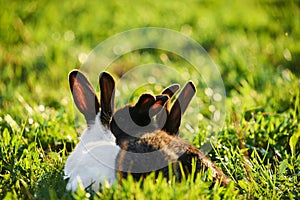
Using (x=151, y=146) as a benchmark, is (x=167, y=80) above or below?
above

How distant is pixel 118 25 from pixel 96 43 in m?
0.53

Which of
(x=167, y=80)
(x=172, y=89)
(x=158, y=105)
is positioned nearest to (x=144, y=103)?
(x=158, y=105)

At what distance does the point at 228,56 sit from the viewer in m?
5.89

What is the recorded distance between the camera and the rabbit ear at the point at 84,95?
3.41 meters

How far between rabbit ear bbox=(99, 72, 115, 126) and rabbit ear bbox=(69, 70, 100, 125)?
0.23 ft

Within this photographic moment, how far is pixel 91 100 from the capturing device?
3432 millimetres

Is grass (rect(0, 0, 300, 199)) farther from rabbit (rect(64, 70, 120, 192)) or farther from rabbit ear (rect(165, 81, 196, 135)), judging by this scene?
rabbit ear (rect(165, 81, 196, 135))

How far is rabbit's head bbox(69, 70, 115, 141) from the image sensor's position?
3.37 m

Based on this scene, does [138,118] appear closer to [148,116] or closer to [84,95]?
[148,116]

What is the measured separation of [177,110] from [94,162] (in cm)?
59

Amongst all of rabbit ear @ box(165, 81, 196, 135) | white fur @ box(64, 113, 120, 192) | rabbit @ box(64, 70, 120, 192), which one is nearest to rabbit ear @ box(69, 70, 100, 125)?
rabbit @ box(64, 70, 120, 192)

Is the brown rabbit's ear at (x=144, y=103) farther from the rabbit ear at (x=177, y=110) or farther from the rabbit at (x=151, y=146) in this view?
the rabbit ear at (x=177, y=110)

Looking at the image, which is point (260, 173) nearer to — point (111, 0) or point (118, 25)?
point (118, 25)

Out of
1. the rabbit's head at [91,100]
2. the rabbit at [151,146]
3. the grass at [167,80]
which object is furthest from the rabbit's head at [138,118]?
the grass at [167,80]
